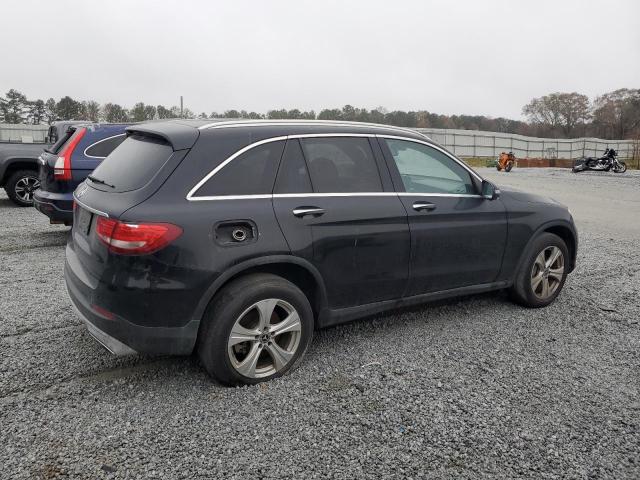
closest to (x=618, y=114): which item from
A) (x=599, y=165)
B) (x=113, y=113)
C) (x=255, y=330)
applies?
(x=599, y=165)

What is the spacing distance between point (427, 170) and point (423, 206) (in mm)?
417

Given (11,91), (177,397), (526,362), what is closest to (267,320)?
(177,397)

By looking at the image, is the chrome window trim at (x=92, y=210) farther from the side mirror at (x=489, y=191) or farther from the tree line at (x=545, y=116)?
the tree line at (x=545, y=116)

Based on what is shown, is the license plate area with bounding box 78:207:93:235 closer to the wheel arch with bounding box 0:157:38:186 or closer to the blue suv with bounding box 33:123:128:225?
the blue suv with bounding box 33:123:128:225

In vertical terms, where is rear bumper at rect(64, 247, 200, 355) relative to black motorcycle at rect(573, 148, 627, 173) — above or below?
below

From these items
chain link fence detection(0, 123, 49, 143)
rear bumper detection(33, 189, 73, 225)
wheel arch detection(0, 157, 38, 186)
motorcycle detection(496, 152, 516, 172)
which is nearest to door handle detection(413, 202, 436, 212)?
rear bumper detection(33, 189, 73, 225)

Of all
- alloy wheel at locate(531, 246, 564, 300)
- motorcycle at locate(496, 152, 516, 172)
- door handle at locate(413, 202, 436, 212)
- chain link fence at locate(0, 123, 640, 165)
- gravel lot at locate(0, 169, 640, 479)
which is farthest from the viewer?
chain link fence at locate(0, 123, 640, 165)

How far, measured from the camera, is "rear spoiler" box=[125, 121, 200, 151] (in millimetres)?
3273

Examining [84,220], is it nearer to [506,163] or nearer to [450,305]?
[450,305]

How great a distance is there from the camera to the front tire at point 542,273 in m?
4.84

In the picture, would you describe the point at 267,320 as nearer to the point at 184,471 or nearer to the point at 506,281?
the point at 184,471

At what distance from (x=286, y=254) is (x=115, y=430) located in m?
1.40

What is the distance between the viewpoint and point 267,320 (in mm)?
3320

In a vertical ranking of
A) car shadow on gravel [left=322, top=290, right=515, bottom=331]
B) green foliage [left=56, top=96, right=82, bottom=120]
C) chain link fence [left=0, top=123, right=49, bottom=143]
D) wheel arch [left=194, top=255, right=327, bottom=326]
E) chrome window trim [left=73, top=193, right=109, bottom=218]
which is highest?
Result: green foliage [left=56, top=96, right=82, bottom=120]
